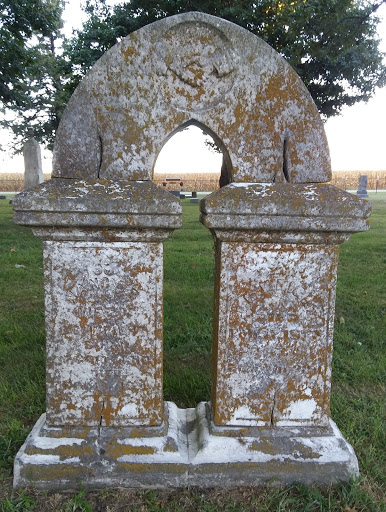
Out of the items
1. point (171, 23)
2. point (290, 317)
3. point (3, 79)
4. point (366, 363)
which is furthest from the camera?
point (3, 79)

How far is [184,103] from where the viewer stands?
187cm

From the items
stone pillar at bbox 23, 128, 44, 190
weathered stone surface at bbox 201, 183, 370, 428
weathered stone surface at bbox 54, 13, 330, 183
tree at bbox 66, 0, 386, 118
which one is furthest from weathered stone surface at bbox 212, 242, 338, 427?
stone pillar at bbox 23, 128, 44, 190

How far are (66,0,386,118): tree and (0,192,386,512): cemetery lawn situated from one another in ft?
17.1

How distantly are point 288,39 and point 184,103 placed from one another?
8082 millimetres

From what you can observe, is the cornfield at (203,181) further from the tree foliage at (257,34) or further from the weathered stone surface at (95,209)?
the weathered stone surface at (95,209)

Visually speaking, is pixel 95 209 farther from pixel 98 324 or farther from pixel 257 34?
pixel 257 34

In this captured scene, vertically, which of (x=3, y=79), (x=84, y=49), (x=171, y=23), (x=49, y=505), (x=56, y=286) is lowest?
(x=49, y=505)

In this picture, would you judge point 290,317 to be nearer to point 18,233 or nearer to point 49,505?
point 49,505

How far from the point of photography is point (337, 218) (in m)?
1.84

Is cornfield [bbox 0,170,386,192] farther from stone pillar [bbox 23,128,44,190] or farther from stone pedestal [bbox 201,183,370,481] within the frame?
stone pedestal [bbox 201,183,370,481]

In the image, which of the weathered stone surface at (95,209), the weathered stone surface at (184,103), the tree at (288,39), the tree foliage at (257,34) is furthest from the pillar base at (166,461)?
the tree at (288,39)

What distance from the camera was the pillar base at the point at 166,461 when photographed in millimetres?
1924

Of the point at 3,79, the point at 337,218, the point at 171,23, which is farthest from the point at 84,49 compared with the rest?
the point at 337,218

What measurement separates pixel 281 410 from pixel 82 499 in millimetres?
1084
